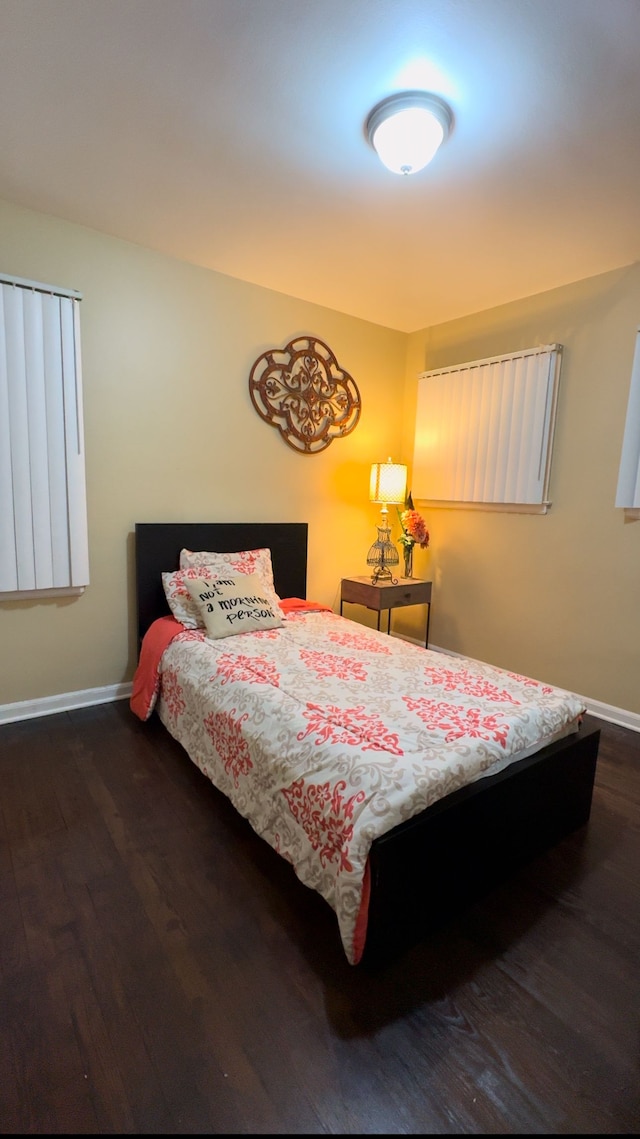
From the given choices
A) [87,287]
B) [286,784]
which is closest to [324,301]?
[87,287]

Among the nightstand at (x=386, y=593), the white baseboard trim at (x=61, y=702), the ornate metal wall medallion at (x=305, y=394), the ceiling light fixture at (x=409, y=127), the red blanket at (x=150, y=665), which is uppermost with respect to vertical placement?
the ceiling light fixture at (x=409, y=127)

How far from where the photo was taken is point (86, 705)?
2.82 metres

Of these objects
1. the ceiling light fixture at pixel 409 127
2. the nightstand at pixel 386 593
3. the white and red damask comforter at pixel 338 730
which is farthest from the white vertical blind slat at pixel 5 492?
the nightstand at pixel 386 593

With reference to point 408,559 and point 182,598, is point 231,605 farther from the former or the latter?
point 408,559

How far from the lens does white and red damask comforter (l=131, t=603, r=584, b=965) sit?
4.28 ft

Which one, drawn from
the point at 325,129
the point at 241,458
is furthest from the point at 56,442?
the point at 325,129

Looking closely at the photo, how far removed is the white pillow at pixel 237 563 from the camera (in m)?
2.84

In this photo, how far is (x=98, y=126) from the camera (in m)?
1.79

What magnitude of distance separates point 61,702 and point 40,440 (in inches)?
55.9

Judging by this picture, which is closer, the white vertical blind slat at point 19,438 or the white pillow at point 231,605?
the white vertical blind slat at point 19,438

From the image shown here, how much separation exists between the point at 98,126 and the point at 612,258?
2471 millimetres

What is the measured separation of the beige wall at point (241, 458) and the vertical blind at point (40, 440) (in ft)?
0.39

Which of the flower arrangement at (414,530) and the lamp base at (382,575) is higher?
the flower arrangement at (414,530)

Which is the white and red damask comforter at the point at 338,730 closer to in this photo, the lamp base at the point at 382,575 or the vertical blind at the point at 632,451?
the lamp base at the point at 382,575
